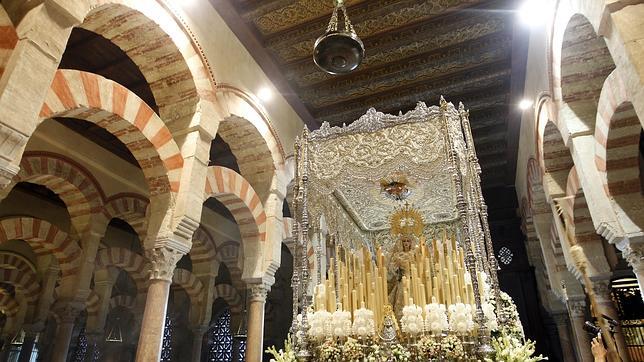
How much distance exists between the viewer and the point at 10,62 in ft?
10.1

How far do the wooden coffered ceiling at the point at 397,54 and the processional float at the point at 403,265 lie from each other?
2.02 metres

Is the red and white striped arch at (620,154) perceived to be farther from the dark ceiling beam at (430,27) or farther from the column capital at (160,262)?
the column capital at (160,262)

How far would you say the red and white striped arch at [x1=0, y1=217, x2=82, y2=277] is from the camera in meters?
7.53

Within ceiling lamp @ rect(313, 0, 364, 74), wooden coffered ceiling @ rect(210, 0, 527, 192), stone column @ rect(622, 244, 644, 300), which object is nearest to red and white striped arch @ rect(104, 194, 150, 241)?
wooden coffered ceiling @ rect(210, 0, 527, 192)

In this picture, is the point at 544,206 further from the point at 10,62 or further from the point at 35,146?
the point at 35,146

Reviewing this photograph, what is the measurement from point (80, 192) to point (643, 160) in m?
9.53

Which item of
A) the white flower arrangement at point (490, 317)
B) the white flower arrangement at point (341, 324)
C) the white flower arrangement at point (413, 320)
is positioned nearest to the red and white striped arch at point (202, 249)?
the white flower arrangement at point (341, 324)

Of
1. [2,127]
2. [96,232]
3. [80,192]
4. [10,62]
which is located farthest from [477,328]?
[80,192]

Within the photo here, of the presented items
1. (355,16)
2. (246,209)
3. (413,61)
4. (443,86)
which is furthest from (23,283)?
(443,86)

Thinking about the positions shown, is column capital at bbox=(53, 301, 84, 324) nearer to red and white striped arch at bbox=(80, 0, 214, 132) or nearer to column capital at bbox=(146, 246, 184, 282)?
column capital at bbox=(146, 246, 184, 282)

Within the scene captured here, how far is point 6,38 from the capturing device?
324cm

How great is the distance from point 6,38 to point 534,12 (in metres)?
A: 6.01

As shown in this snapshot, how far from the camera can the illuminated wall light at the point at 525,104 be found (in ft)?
23.4

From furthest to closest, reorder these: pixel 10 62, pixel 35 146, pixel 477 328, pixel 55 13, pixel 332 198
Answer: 1. pixel 35 146
2. pixel 332 198
3. pixel 477 328
4. pixel 55 13
5. pixel 10 62
